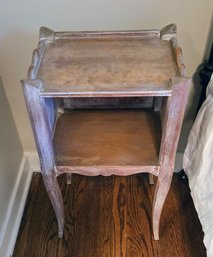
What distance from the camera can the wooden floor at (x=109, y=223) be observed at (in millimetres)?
1238

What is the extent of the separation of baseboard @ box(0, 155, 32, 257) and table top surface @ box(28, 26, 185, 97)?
0.70 metres

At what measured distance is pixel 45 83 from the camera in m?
0.80

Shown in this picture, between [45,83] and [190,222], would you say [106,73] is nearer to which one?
[45,83]

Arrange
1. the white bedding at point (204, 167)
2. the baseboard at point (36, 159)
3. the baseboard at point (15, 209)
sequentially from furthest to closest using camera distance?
the baseboard at point (36, 159) < the baseboard at point (15, 209) < the white bedding at point (204, 167)

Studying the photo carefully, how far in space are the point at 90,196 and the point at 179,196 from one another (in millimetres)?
426

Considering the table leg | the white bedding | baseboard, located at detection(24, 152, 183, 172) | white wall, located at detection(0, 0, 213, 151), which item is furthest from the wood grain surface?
baseboard, located at detection(24, 152, 183, 172)

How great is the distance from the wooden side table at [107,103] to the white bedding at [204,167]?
10cm

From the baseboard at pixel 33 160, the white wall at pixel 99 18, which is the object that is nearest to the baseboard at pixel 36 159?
the baseboard at pixel 33 160

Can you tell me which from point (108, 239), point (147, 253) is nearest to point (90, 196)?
point (108, 239)

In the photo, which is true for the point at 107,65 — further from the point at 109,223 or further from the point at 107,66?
the point at 109,223

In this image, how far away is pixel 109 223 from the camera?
133cm

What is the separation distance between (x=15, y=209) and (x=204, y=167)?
2.78 feet

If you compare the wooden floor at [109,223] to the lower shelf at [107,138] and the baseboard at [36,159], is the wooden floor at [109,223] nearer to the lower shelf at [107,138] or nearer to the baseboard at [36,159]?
the baseboard at [36,159]

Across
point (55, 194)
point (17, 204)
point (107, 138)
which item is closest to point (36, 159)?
point (17, 204)
